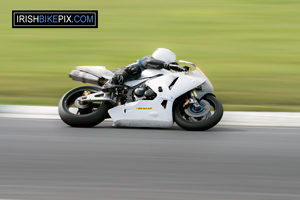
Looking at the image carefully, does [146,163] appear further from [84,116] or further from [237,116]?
[237,116]

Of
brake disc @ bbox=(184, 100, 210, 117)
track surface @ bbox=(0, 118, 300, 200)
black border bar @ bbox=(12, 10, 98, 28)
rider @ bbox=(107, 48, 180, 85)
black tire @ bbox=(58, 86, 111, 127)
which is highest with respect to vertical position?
black border bar @ bbox=(12, 10, 98, 28)

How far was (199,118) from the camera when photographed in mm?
8320

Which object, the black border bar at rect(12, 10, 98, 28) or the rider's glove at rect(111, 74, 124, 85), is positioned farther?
the black border bar at rect(12, 10, 98, 28)

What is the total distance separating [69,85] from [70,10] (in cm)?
778

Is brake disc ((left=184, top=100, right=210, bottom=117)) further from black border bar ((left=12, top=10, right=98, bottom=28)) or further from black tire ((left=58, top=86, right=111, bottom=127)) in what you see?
black border bar ((left=12, top=10, right=98, bottom=28))

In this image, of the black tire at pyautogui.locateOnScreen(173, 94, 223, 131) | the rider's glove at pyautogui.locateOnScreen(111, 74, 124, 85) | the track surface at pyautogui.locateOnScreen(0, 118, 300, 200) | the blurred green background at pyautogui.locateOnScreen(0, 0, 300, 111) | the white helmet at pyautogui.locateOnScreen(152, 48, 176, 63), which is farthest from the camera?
the blurred green background at pyautogui.locateOnScreen(0, 0, 300, 111)

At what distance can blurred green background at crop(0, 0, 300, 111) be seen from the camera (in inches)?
456

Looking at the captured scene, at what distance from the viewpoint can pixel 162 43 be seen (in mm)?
16047

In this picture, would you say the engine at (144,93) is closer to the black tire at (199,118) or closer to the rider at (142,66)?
the rider at (142,66)

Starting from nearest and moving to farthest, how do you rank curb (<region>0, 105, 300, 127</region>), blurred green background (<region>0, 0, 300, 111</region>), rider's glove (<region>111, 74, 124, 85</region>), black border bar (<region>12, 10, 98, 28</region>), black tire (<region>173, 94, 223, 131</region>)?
black tire (<region>173, 94, 223, 131</region>) < rider's glove (<region>111, 74, 124, 85</region>) < curb (<region>0, 105, 300, 127</region>) < blurred green background (<region>0, 0, 300, 111</region>) < black border bar (<region>12, 10, 98, 28</region>)

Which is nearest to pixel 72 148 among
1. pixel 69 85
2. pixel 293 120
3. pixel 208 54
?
pixel 293 120

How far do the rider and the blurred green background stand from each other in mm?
2055

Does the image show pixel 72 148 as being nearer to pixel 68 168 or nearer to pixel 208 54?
pixel 68 168

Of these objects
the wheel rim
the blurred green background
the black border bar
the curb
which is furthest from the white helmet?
the black border bar
